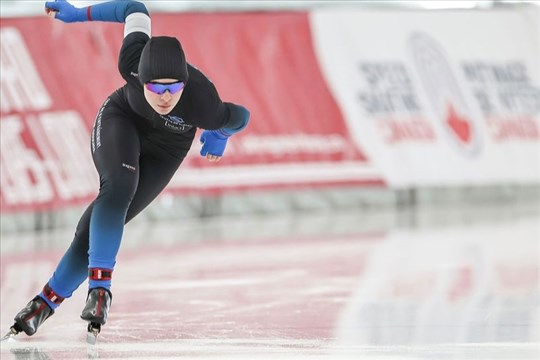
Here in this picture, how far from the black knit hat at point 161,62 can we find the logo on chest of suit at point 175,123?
0.79 ft

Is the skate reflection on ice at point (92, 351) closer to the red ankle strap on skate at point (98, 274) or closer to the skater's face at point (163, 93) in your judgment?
the red ankle strap on skate at point (98, 274)

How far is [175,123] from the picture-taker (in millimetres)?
4863

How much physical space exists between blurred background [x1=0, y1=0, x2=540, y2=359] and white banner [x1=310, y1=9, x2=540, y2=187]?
0.02m

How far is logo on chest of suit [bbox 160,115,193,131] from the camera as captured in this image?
189 inches

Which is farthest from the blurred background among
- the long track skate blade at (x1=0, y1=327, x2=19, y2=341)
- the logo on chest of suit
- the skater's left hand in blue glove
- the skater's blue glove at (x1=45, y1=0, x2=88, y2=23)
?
the skater's blue glove at (x1=45, y1=0, x2=88, y2=23)

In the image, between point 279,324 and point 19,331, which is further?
point 279,324

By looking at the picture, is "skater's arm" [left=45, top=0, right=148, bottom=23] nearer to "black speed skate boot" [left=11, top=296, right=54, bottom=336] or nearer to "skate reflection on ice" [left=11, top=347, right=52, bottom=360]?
"black speed skate boot" [left=11, top=296, right=54, bottom=336]

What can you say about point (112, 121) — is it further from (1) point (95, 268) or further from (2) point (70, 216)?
(2) point (70, 216)

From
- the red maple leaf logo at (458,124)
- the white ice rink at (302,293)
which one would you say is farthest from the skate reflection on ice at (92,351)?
the red maple leaf logo at (458,124)

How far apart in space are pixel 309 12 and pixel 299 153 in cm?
175

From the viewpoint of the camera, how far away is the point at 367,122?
14.6m

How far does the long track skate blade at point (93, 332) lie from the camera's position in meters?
4.71

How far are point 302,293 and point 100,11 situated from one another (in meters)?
2.37

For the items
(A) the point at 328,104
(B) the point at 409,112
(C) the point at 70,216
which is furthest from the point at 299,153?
(C) the point at 70,216
